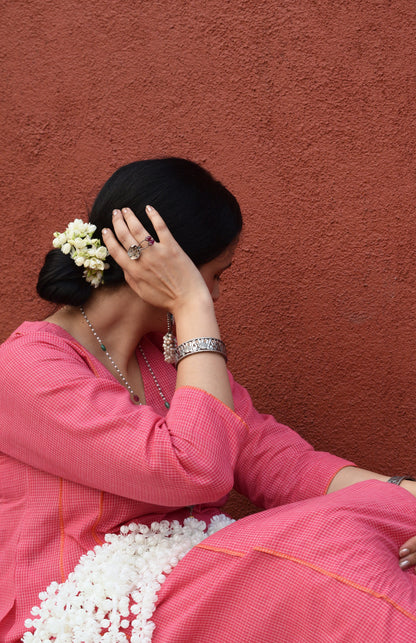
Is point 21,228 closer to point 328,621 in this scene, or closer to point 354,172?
point 354,172

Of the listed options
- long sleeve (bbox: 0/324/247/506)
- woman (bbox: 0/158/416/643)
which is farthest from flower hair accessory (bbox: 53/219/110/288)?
long sleeve (bbox: 0/324/247/506)

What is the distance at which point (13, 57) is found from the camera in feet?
8.77

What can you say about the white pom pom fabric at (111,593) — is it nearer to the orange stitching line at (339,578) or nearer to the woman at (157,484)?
the woman at (157,484)

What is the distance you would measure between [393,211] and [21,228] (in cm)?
138

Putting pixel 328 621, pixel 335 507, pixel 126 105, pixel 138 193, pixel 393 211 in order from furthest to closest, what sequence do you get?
pixel 126 105 → pixel 393 211 → pixel 138 193 → pixel 335 507 → pixel 328 621

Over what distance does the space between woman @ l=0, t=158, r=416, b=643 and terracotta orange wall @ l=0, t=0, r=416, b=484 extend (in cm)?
61

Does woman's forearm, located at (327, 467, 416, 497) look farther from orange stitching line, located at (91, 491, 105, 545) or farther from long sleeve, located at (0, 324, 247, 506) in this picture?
orange stitching line, located at (91, 491, 105, 545)

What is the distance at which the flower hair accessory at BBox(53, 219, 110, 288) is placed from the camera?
5.88 feet

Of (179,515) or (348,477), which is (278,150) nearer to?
(348,477)

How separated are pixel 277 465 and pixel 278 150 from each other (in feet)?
3.64

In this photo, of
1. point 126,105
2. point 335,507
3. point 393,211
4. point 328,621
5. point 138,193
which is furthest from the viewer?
point 126,105

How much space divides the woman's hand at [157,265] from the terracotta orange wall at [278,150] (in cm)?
87

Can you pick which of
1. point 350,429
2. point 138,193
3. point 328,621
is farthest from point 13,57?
point 328,621

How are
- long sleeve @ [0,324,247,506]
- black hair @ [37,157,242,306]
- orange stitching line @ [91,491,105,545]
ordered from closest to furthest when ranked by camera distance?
1. long sleeve @ [0,324,247,506]
2. orange stitching line @ [91,491,105,545]
3. black hair @ [37,157,242,306]
